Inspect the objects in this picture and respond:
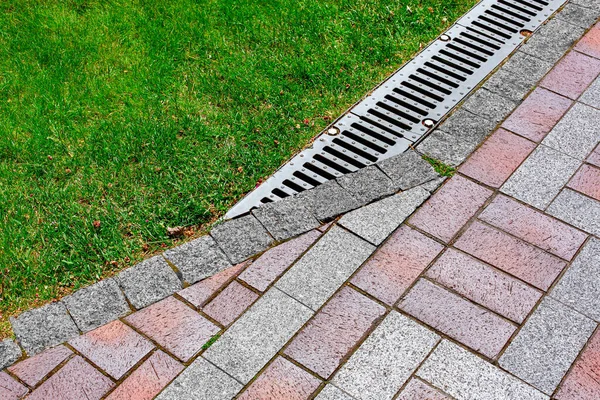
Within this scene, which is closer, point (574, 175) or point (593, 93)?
point (574, 175)

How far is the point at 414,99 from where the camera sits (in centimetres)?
445

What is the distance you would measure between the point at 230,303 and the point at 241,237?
395mm

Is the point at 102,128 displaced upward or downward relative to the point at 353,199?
upward

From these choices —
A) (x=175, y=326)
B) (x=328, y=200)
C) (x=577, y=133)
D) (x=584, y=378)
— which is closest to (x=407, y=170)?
(x=328, y=200)

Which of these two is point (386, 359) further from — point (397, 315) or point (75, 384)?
point (75, 384)

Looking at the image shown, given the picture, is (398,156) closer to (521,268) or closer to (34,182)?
(521,268)

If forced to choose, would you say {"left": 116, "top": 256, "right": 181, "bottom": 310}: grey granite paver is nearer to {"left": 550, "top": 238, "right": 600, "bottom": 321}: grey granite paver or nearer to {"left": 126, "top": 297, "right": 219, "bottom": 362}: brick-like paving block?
{"left": 126, "top": 297, "right": 219, "bottom": 362}: brick-like paving block

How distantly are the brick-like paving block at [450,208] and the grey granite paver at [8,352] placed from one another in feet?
6.47

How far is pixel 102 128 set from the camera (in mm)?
4172

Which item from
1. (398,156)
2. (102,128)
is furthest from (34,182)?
(398,156)

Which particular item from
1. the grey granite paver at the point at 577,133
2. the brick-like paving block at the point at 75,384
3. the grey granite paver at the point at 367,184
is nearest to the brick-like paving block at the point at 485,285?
the grey granite paver at the point at 367,184

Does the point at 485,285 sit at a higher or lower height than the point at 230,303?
lower

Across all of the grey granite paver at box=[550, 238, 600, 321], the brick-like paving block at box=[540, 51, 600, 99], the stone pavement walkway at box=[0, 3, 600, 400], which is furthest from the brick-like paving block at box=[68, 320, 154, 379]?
the brick-like paving block at box=[540, 51, 600, 99]

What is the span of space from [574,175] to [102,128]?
2642mm
